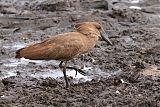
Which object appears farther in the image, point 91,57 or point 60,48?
point 91,57

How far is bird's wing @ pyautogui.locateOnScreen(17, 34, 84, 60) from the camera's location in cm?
829

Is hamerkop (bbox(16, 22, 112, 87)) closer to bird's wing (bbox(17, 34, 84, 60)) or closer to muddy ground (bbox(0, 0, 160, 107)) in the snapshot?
bird's wing (bbox(17, 34, 84, 60))

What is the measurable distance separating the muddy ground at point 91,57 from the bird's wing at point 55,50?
19.0 inches

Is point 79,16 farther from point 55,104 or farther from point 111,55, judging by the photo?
point 55,104

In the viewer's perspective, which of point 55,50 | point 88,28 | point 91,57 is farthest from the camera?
point 91,57

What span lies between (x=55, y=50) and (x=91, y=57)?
7.87 feet

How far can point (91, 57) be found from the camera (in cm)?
1065

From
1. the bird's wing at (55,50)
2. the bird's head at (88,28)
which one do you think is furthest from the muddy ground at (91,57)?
the bird's head at (88,28)

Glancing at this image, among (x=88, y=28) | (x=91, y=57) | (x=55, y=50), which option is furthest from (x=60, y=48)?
(x=91, y=57)

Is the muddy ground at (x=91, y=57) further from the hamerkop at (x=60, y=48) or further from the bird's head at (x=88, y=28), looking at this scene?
the bird's head at (x=88, y=28)

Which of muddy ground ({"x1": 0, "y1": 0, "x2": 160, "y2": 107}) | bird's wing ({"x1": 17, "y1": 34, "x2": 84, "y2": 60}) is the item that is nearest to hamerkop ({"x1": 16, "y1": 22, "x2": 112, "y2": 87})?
bird's wing ({"x1": 17, "y1": 34, "x2": 84, "y2": 60})

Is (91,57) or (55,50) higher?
(55,50)

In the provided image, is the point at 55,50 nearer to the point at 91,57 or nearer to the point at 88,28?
the point at 88,28

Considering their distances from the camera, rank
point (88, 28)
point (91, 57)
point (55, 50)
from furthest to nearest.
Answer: point (91, 57)
point (88, 28)
point (55, 50)
